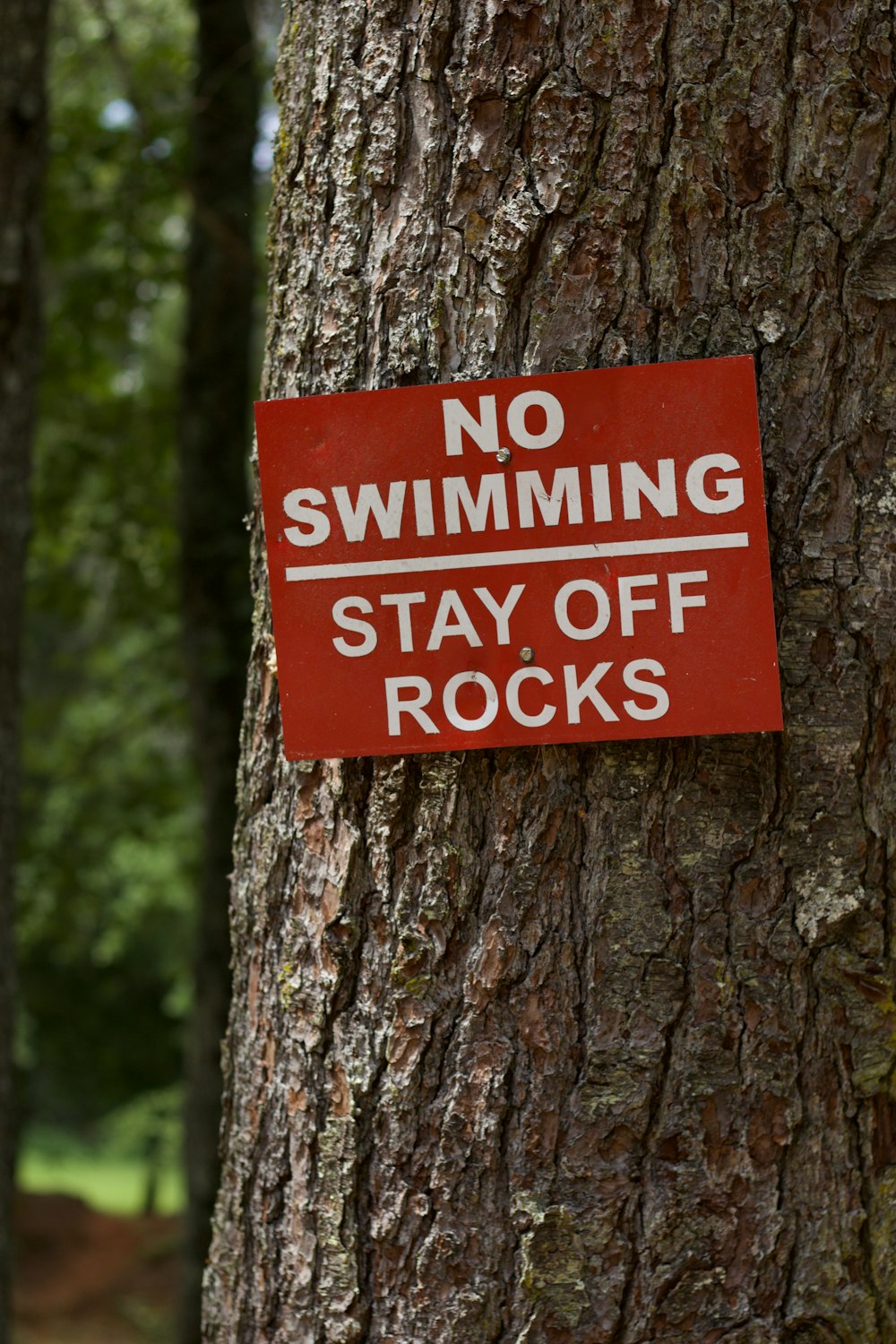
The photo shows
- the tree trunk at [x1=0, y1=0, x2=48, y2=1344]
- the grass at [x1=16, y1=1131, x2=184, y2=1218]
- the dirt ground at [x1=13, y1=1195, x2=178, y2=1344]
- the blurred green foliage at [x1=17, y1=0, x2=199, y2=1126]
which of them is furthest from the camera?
the grass at [x1=16, y1=1131, x2=184, y2=1218]

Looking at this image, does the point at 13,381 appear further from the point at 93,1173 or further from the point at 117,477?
the point at 93,1173

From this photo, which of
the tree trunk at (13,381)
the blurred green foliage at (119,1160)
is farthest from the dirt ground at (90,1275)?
the tree trunk at (13,381)

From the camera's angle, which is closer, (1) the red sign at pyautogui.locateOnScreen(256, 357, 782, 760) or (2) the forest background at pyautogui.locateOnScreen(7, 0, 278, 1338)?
(1) the red sign at pyautogui.locateOnScreen(256, 357, 782, 760)

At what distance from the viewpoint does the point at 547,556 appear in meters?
1.21

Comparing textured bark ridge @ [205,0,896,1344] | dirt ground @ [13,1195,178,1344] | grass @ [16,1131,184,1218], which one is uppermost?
textured bark ridge @ [205,0,896,1344]

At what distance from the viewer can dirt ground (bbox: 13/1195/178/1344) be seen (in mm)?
8836

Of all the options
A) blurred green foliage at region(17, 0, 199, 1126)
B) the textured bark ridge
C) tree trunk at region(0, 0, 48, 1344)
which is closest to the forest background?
blurred green foliage at region(17, 0, 199, 1126)

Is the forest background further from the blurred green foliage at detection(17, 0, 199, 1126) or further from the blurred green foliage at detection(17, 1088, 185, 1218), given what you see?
the blurred green foliage at detection(17, 1088, 185, 1218)

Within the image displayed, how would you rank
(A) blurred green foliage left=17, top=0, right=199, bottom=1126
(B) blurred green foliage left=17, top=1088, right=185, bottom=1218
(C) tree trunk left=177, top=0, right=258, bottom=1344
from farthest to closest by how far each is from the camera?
(B) blurred green foliage left=17, top=1088, right=185, bottom=1218 < (A) blurred green foliage left=17, top=0, right=199, bottom=1126 < (C) tree trunk left=177, top=0, right=258, bottom=1344

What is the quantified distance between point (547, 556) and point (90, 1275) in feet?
33.8

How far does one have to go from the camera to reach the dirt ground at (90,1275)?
29.0ft

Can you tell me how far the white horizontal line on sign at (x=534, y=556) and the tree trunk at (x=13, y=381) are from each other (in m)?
2.14

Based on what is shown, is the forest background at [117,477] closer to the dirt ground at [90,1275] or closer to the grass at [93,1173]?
the dirt ground at [90,1275]

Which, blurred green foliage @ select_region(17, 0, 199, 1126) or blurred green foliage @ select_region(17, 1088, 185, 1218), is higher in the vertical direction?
blurred green foliage @ select_region(17, 0, 199, 1126)
